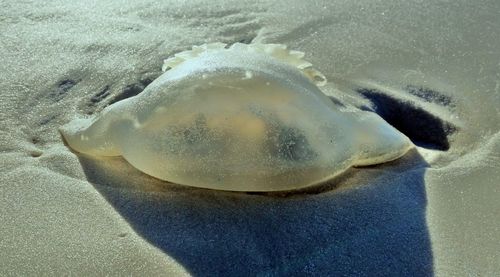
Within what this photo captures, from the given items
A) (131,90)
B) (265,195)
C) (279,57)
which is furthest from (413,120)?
(131,90)

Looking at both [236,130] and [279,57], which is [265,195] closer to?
[236,130]

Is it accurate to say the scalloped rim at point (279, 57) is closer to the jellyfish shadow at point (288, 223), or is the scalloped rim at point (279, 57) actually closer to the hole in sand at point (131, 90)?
the hole in sand at point (131, 90)

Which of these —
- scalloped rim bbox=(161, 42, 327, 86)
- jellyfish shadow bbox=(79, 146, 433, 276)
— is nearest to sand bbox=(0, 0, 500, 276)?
jellyfish shadow bbox=(79, 146, 433, 276)

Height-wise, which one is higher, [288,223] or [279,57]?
[279,57]

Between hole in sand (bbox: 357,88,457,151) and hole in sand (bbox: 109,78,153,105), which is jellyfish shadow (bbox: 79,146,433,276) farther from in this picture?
hole in sand (bbox: 109,78,153,105)

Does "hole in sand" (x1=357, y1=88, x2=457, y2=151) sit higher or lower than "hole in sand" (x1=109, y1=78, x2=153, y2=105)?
lower

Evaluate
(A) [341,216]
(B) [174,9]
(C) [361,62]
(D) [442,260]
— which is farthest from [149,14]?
(D) [442,260]
